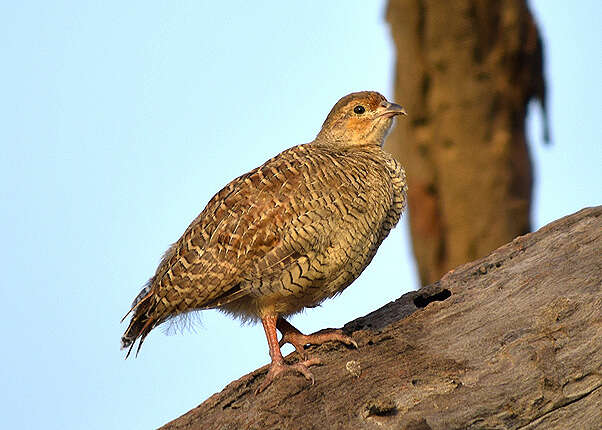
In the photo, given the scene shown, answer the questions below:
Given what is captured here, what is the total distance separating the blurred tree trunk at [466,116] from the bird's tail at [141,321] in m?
5.69

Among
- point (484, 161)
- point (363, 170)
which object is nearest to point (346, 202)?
point (363, 170)

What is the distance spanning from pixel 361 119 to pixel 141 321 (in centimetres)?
263

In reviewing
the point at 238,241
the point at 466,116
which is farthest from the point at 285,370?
the point at 466,116

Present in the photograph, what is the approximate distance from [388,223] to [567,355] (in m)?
1.83

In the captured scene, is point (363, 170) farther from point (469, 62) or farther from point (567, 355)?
point (469, 62)

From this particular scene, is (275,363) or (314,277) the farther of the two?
(314,277)

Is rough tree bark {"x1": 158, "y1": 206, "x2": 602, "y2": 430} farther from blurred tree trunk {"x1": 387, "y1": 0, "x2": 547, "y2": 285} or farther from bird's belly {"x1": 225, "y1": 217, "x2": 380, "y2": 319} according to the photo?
blurred tree trunk {"x1": 387, "y1": 0, "x2": 547, "y2": 285}

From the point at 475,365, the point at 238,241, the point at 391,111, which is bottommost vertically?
the point at 475,365

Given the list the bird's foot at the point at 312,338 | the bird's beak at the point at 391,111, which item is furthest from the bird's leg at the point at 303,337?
the bird's beak at the point at 391,111

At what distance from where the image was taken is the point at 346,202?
7.12m

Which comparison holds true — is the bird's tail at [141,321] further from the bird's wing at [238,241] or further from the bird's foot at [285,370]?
the bird's foot at [285,370]

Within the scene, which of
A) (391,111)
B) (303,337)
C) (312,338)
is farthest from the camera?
(391,111)

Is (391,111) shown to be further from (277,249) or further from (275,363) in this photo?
(275,363)

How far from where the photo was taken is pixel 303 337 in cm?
742
